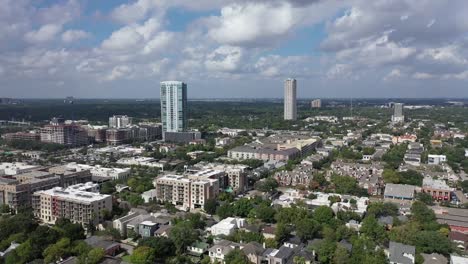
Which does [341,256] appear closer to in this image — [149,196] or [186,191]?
[186,191]

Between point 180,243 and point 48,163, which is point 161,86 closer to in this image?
point 48,163

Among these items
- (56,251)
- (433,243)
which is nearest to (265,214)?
(433,243)

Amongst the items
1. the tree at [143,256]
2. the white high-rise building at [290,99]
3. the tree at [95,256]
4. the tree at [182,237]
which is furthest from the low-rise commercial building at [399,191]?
the white high-rise building at [290,99]

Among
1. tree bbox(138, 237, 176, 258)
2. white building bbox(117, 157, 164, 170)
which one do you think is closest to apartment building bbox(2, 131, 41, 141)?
white building bbox(117, 157, 164, 170)

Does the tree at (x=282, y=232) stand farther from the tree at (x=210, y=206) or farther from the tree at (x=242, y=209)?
the tree at (x=210, y=206)

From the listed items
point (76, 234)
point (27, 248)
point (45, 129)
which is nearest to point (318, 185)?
point (76, 234)

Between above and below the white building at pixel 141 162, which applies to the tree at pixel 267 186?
below
